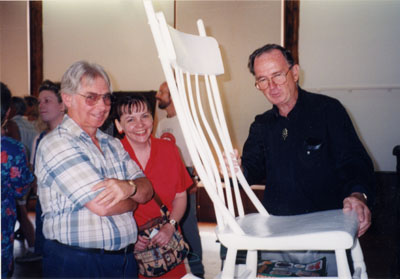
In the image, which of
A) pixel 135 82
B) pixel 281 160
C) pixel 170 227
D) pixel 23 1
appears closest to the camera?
pixel 281 160

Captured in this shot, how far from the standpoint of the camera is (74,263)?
1302 millimetres

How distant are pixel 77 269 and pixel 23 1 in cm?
616

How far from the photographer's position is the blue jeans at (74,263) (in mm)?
1304

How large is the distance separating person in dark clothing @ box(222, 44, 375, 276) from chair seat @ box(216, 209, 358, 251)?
1.12ft

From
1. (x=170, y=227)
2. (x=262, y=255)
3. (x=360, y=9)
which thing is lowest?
(x=262, y=255)

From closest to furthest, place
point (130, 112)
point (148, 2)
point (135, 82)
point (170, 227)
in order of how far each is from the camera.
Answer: point (148, 2) → point (170, 227) → point (130, 112) → point (135, 82)

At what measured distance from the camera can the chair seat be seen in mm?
1021

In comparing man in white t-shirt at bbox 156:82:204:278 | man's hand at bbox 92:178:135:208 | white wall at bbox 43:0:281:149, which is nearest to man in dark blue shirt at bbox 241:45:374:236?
man's hand at bbox 92:178:135:208

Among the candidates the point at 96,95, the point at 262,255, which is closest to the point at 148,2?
the point at 96,95

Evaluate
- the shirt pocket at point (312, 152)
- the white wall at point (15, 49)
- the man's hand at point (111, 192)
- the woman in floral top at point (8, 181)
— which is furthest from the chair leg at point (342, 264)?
the white wall at point (15, 49)

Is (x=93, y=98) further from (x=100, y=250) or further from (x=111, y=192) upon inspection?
(x=100, y=250)

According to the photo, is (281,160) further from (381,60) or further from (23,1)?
(23,1)

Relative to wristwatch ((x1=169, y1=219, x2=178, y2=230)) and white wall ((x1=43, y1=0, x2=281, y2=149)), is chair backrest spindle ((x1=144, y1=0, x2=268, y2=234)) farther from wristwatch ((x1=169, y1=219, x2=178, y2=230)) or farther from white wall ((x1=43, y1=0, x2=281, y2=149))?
white wall ((x1=43, y1=0, x2=281, y2=149))

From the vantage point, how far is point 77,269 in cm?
131
